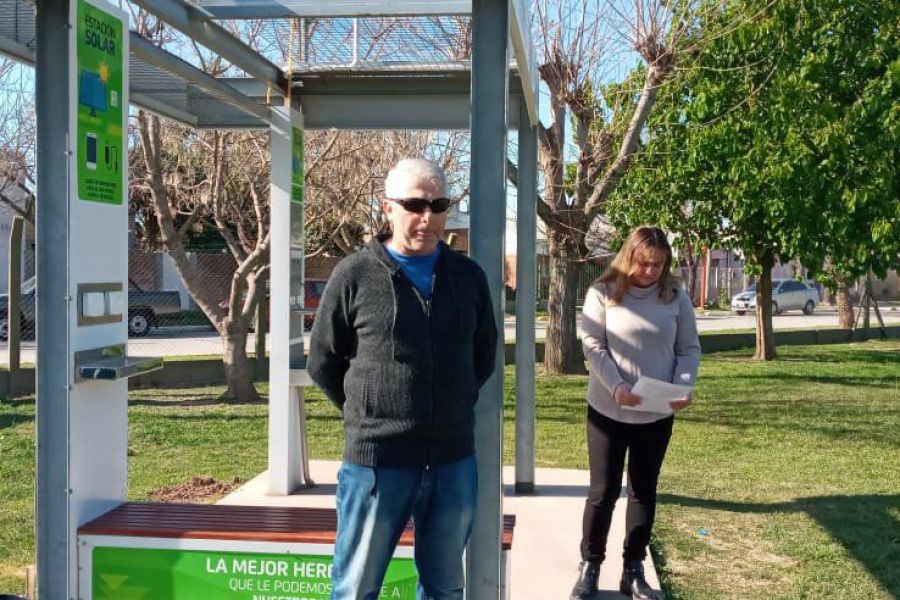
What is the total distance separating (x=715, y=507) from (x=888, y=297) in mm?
52619

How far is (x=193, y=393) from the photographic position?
14.3m

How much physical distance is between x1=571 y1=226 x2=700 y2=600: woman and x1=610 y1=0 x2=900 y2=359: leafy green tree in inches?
433

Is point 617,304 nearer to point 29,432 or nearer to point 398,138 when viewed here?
point 29,432

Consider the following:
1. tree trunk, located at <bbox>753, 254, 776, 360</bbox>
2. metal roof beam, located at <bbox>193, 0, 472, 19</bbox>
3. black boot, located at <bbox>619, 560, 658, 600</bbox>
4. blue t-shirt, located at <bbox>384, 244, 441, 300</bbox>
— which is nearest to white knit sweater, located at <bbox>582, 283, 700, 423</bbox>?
black boot, located at <bbox>619, 560, 658, 600</bbox>

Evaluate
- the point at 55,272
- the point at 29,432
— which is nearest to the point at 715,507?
the point at 55,272

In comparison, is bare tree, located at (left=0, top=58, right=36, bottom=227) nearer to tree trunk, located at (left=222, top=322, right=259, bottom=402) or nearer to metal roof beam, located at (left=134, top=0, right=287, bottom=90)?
tree trunk, located at (left=222, top=322, right=259, bottom=402)

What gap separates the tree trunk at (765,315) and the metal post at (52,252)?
60.4 ft

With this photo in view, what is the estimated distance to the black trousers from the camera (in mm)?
4938

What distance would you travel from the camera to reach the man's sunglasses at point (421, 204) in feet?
10.3

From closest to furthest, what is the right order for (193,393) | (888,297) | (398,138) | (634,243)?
(634,243), (193,393), (398,138), (888,297)

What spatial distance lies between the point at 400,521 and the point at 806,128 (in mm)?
14956

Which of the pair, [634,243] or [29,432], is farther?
[29,432]

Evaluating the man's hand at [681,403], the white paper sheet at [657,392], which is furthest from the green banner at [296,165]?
the man's hand at [681,403]

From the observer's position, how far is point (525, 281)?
7246 millimetres
